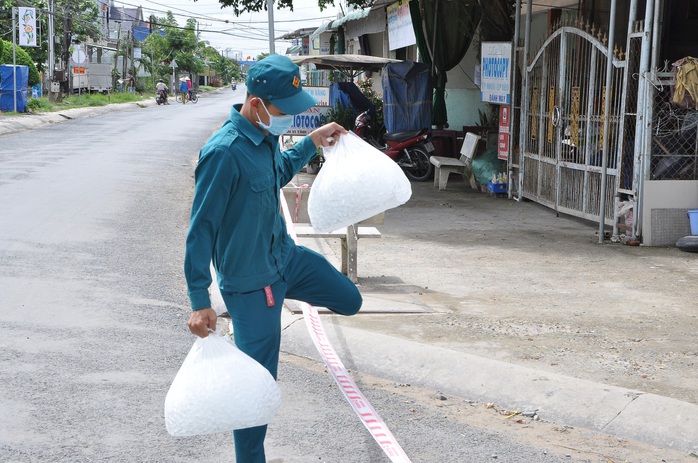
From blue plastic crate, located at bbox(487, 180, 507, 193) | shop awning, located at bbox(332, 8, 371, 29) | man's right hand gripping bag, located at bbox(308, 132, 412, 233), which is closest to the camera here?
man's right hand gripping bag, located at bbox(308, 132, 412, 233)

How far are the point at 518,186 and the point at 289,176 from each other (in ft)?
33.2

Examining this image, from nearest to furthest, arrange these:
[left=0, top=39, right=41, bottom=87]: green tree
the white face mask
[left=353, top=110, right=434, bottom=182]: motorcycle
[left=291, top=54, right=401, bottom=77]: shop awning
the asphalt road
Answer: the white face mask < the asphalt road < [left=353, top=110, right=434, bottom=182]: motorcycle < [left=291, top=54, right=401, bottom=77]: shop awning < [left=0, top=39, right=41, bottom=87]: green tree

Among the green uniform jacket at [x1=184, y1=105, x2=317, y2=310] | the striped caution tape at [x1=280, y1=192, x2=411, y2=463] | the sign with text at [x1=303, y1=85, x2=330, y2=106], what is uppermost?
the sign with text at [x1=303, y1=85, x2=330, y2=106]

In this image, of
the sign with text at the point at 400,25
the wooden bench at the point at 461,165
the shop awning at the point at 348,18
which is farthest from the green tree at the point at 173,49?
the wooden bench at the point at 461,165

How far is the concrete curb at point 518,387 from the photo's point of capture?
4.66m

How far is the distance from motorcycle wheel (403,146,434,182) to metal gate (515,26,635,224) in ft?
10.2

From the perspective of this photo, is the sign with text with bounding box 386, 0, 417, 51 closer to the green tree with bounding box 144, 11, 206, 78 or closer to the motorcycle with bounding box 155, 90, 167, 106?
the motorcycle with bounding box 155, 90, 167, 106

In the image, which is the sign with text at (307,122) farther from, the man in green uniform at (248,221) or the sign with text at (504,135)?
the man in green uniform at (248,221)

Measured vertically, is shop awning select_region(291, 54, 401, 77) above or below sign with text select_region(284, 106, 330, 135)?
above

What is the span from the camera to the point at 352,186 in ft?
13.1

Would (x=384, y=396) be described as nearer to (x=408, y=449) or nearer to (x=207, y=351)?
(x=408, y=449)

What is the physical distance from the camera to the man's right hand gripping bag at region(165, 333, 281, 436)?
335cm

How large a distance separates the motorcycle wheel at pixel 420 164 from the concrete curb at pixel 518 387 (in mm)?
10321

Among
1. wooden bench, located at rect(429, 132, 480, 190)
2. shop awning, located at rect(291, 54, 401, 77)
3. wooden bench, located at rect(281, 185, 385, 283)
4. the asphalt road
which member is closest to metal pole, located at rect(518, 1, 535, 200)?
wooden bench, located at rect(429, 132, 480, 190)
